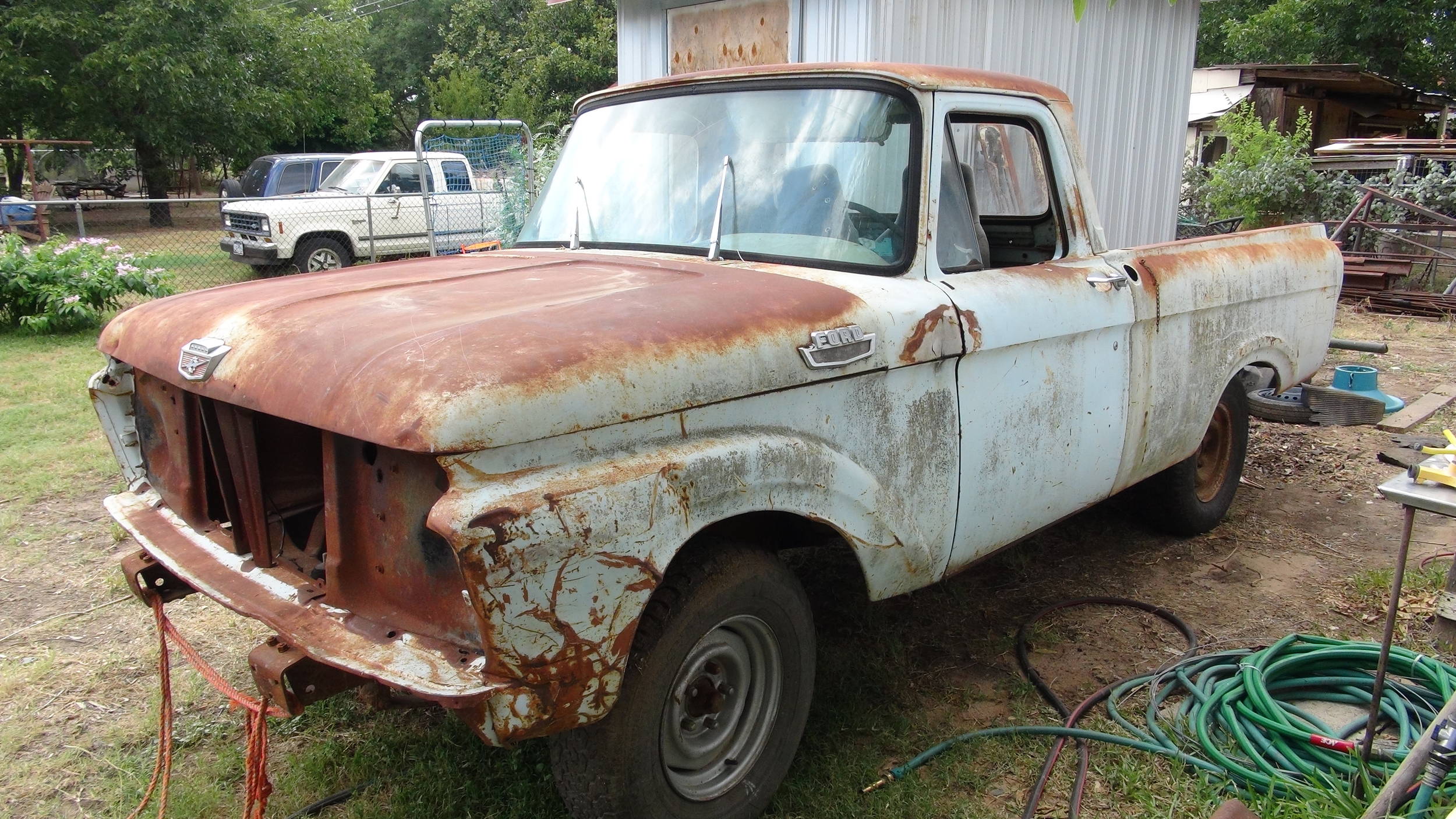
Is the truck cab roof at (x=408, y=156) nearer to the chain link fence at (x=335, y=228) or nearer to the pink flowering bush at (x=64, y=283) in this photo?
the chain link fence at (x=335, y=228)

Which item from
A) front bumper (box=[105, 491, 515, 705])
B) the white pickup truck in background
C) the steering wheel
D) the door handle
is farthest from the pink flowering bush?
the door handle

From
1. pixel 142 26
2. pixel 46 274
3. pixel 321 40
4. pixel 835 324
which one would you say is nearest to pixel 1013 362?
pixel 835 324

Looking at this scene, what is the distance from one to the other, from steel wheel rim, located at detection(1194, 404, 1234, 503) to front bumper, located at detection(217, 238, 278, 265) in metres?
11.4

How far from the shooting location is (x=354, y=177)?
14.9 meters

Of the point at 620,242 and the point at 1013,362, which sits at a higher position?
the point at 620,242

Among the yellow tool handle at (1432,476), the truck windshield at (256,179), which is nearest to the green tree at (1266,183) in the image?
the yellow tool handle at (1432,476)

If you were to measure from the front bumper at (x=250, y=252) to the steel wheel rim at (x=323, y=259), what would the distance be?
43 cm

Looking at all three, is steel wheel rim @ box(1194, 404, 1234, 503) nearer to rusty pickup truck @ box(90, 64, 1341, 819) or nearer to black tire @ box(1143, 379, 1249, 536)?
black tire @ box(1143, 379, 1249, 536)

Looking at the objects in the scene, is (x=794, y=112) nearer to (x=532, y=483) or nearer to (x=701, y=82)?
(x=701, y=82)

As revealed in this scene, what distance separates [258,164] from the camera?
681 inches

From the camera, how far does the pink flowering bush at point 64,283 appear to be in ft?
30.0

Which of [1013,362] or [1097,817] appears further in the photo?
[1013,362]

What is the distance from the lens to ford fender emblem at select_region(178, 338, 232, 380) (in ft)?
7.91

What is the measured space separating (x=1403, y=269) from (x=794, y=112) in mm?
11321
